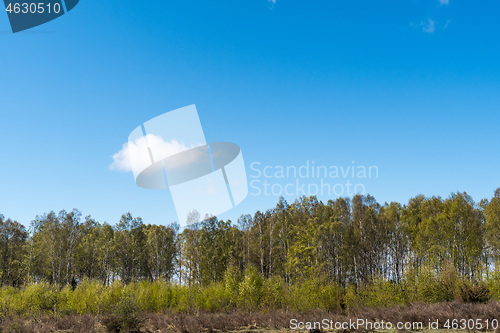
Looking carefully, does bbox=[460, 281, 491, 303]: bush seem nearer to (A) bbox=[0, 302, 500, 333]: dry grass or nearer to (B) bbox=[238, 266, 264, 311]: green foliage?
(A) bbox=[0, 302, 500, 333]: dry grass

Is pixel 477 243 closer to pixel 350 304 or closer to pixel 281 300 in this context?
pixel 350 304

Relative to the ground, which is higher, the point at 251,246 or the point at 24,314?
the point at 251,246

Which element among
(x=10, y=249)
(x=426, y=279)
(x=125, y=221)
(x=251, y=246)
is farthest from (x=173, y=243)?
(x=426, y=279)

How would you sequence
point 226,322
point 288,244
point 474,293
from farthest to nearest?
point 288,244 < point 474,293 < point 226,322

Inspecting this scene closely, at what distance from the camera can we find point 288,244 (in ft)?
139

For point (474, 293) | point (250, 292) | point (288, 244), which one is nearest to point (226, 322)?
point (250, 292)

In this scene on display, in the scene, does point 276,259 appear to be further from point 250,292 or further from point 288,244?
point 250,292

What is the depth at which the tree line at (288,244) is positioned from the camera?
37.4 metres

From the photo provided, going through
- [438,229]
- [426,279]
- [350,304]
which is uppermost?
[438,229]

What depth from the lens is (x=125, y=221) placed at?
54281 millimetres

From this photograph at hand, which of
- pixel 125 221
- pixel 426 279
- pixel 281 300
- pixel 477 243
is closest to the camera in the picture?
pixel 426 279

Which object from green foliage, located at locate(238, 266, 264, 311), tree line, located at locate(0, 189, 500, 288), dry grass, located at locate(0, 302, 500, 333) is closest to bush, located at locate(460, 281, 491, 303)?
dry grass, located at locate(0, 302, 500, 333)

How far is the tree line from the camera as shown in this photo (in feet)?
123

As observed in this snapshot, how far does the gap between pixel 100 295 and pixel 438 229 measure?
33.8 metres
